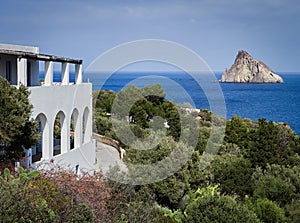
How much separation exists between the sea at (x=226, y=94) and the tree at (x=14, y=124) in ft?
21.6

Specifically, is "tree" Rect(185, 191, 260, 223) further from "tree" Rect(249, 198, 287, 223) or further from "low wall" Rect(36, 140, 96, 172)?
"low wall" Rect(36, 140, 96, 172)

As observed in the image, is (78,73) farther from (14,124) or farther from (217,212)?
(217,212)

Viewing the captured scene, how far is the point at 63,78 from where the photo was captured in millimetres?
16172

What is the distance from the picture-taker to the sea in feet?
75.4

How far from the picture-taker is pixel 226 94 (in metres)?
120

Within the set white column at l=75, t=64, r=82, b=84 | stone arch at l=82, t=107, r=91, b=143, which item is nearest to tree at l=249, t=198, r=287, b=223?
stone arch at l=82, t=107, r=91, b=143

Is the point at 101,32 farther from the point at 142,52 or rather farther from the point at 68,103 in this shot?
the point at 68,103

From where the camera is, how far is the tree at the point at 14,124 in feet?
33.5

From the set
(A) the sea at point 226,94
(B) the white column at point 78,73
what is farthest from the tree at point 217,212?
(B) the white column at point 78,73

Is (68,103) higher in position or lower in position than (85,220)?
higher

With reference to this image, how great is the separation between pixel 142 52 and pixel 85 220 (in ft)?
38.2

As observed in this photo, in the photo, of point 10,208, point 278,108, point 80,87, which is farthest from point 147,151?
point 278,108

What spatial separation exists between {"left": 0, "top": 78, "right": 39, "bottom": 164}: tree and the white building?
1.56m

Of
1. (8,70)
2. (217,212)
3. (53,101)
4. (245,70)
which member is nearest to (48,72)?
(53,101)
